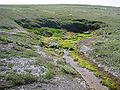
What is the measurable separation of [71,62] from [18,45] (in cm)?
1626

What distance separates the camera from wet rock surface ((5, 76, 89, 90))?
49469 mm

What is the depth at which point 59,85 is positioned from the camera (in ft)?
172

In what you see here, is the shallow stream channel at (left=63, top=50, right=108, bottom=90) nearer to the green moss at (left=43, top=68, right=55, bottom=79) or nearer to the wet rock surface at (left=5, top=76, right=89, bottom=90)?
the wet rock surface at (left=5, top=76, right=89, bottom=90)

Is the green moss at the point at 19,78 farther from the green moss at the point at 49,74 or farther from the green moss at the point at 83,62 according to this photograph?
the green moss at the point at 83,62

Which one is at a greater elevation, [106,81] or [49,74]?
[49,74]

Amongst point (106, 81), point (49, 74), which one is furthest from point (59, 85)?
point (106, 81)

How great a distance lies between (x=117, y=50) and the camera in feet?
271

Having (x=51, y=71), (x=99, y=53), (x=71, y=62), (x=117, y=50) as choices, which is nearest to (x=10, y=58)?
(x=51, y=71)

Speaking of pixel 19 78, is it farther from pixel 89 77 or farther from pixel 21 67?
pixel 89 77

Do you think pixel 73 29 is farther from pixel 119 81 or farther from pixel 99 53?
pixel 119 81

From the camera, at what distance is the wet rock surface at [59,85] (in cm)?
4947

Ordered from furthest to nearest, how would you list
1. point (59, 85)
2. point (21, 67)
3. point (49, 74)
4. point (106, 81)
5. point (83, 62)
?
point (83, 62), point (106, 81), point (21, 67), point (49, 74), point (59, 85)

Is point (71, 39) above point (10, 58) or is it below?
below

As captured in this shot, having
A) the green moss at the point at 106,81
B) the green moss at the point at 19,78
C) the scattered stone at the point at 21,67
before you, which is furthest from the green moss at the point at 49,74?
the green moss at the point at 106,81
